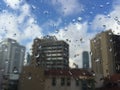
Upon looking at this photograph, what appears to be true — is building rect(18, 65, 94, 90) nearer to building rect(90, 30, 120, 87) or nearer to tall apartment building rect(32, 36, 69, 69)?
building rect(90, 30, 120, 87)

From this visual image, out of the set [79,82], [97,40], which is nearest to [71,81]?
[79,82]

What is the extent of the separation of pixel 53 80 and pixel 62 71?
3980 millimetres

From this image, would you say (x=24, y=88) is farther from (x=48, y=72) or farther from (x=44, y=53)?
(x=44, y=53)

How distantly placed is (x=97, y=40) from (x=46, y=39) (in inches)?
1573

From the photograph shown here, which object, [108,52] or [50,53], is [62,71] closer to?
[108,52]

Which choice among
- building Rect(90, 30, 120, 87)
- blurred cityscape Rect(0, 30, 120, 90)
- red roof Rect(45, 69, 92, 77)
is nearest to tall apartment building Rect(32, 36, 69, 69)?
blurred cityscape Rect(0, 30, 120, 90)

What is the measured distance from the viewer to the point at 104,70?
135125mm

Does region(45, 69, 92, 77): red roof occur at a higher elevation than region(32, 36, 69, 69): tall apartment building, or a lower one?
lower

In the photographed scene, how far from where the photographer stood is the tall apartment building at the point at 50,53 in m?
153

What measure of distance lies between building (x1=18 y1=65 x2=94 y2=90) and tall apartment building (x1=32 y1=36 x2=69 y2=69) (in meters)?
100

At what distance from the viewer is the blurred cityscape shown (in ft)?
161

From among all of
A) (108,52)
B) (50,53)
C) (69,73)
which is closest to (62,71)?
(69,73)

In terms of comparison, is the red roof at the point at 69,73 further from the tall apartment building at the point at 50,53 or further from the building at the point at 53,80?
the tall apartment building at the point at 50,53

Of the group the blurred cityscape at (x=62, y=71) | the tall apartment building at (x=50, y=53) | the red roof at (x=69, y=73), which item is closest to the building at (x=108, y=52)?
the blurred cityscape at (x=62, y=71)
